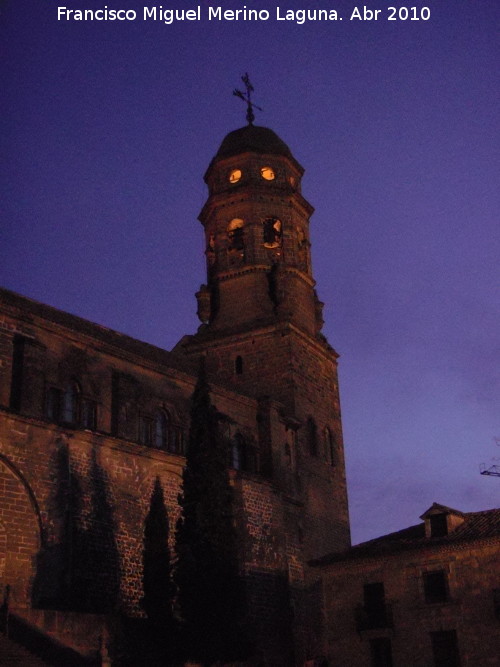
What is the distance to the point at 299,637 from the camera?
32531 millimetres

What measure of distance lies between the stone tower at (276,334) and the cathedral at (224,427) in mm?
80

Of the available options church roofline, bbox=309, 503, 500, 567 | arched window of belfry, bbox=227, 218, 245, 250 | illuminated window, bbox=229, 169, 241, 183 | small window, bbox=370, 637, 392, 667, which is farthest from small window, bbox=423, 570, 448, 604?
illuminated window, bbox=229, 169, 241, 183

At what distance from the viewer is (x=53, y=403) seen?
30.7 meters

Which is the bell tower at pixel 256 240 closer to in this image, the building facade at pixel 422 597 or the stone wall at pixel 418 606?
the building facade at pixel 422 597

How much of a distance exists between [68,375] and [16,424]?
545 cm

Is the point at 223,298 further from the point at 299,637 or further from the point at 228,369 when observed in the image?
the point at 299,637

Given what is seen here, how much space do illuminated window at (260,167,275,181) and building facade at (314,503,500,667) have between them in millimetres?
20985

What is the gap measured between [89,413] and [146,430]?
276cm

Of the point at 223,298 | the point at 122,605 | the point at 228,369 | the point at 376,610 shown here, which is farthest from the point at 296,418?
the point at 122,605

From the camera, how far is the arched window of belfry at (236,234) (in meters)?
43.8

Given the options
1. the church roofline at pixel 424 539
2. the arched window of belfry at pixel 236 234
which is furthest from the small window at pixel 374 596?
the arched window of belfry at pixel 236 234

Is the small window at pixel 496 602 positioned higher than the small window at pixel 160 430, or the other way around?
the small window at pixel 160 430

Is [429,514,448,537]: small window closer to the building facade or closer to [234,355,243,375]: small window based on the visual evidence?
the building facade

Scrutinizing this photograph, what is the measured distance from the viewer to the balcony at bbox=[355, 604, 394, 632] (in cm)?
2844
